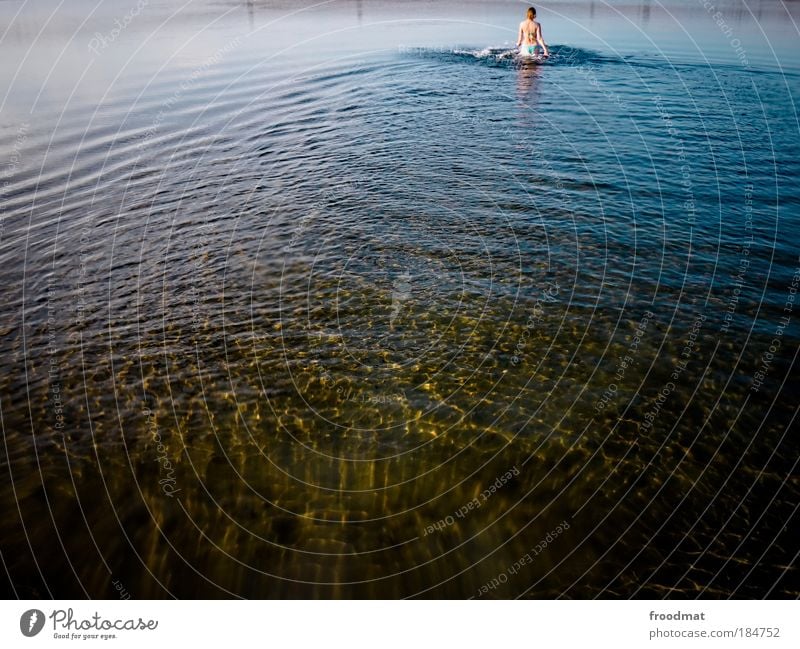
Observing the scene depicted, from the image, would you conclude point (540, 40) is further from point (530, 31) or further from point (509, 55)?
point (509, 55)

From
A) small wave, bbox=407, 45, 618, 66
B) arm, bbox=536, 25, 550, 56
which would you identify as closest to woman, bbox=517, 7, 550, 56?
arm, bbox=536, 25, 550, 56

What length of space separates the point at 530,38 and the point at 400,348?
25626mm

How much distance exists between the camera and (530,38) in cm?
3186

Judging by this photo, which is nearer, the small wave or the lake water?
the lake water

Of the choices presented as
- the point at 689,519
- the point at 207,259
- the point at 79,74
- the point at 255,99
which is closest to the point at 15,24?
the point at 79,74

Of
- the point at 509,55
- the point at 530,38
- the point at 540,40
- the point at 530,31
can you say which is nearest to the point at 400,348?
the point at 540,40

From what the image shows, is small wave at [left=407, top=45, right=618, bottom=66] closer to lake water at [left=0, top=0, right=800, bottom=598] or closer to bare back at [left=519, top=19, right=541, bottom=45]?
bare back at [left=519, top=19, right=541, bottom=45]

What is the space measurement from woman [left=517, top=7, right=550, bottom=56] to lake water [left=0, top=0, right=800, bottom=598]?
7328 mm

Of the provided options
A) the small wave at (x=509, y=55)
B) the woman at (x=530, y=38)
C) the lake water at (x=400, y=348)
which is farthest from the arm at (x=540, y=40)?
the lake water at (x=400, y=348)

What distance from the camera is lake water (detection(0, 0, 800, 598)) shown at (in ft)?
28.7

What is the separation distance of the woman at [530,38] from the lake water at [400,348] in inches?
289

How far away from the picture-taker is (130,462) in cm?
1006

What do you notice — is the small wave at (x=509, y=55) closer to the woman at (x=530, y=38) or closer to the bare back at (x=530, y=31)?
the woman at (x=530, y=38)

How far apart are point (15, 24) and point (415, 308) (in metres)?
41.4
